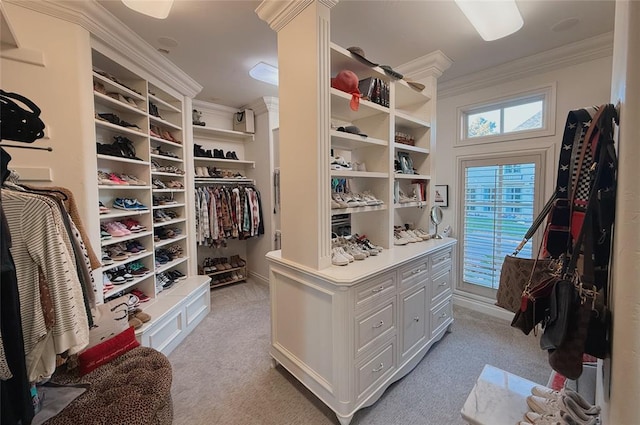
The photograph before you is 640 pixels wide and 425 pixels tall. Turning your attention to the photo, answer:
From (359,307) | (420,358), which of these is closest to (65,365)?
(359,307)

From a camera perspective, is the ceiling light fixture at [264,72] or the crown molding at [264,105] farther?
the crown molding at [264,105]

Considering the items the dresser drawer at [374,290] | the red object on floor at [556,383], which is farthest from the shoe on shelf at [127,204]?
the red object on floor at [556,383]

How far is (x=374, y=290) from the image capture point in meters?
1.79

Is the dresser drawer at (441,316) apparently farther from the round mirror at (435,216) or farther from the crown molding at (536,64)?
the crown molding at (536,64)

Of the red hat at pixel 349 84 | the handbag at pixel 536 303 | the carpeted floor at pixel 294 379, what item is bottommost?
the carpeted floor at pixel 294 379

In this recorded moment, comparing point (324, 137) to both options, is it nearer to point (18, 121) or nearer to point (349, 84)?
point (349, 84)

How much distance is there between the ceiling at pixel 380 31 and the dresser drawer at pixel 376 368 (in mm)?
2419

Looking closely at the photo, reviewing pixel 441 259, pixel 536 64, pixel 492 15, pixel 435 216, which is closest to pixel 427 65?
pixel 492 15

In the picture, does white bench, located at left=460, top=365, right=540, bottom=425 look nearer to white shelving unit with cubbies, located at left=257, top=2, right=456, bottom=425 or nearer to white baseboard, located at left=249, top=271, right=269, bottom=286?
white shelving unit with cubbies, located at left=257, top=2, right=456, bottom=425

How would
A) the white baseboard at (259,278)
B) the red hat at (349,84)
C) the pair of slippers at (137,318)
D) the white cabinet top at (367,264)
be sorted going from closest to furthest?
the white cabinet top at (367,264) < the red hat at (349,84) < the pair of slippers at (137,318) < the white baseboard at (259,278)

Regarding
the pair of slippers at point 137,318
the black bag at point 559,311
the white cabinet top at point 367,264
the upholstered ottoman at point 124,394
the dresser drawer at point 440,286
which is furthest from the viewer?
the dresser drawer at point 440,286

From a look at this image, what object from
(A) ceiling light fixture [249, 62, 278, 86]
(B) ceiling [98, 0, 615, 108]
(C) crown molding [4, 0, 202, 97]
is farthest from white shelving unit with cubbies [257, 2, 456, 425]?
(C) crown molding [4, 0, 202, 97]

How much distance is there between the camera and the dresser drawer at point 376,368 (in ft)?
5.64

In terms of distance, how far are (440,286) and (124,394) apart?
7.88ft
